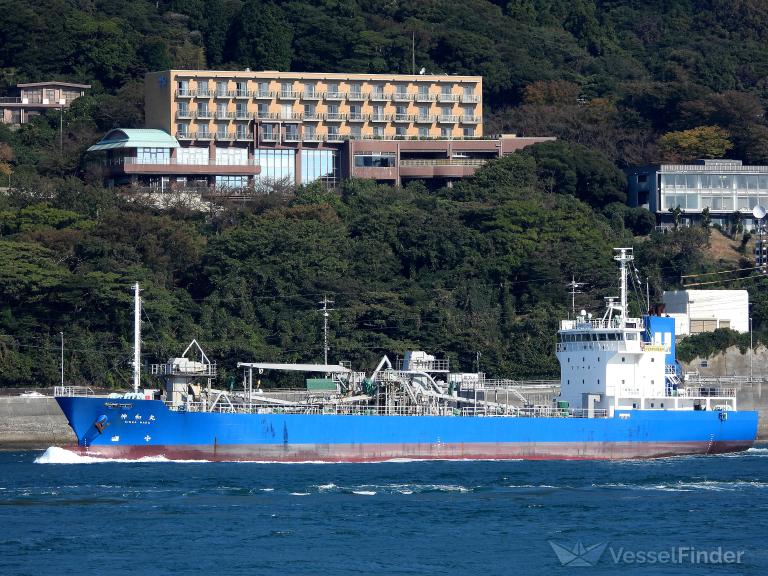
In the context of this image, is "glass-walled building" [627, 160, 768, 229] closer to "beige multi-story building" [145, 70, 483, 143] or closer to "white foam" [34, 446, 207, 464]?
"beige multi-story building" [145, 70, 483, 143]

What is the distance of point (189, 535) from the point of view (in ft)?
137

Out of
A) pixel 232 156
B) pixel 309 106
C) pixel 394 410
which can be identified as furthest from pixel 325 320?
pixel 309 106

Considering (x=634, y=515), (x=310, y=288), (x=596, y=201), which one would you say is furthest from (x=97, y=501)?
(x=596, y=201)

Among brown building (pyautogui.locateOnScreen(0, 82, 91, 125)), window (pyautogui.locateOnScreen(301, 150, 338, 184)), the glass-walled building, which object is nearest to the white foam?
window (pyautogui.locateOnScreen(301, 150, 338, 184))

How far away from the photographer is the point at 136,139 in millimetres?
93438

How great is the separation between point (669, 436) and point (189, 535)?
81.5 feet

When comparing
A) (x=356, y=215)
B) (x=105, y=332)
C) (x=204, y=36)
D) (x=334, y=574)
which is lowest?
(x=334, y=574)

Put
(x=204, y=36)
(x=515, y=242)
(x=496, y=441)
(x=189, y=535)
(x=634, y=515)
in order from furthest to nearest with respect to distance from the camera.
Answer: (x=204, y=36)
(x=515, y=242)
(x=496, y=441)
(x=634, y=515)
(x=189, y=535)

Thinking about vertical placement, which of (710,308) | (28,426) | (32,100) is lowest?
(28,426)

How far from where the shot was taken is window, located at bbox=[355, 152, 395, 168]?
320 ft

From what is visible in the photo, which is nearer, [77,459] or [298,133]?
[77,459]

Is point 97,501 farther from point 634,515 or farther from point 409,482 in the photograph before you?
point 634,515
